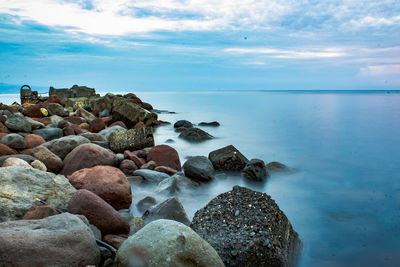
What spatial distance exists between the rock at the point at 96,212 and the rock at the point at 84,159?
258 cm

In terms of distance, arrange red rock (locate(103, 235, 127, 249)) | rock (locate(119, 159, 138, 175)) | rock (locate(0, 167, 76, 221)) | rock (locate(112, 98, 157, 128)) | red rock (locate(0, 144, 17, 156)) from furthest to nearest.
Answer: rock (locate(112, 98, 157, 128)) → rock (locate(119, 159, 138, 175)) → red rock (locate(0, 144, 17, 156)) → rock (locate(0, 167, 76, 221)) → red rock (locate(103, 235, 127, 249))

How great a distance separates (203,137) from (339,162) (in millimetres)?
5616

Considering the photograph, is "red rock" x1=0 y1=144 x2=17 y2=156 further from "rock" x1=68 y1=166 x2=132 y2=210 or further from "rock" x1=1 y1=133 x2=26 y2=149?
"rock" x1=68 y1=166 x2=132 y2=210

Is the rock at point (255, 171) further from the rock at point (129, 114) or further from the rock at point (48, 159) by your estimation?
the rock at point (129, 114)

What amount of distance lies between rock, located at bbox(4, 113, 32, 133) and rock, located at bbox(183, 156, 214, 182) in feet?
16.3

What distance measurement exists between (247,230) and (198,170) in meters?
3.73

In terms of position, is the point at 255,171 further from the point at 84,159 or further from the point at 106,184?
the point at 106,184

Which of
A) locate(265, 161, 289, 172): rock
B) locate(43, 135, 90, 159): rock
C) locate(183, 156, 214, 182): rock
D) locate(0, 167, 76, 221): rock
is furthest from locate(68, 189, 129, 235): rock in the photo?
locate(265, 161, 289, 172): rock

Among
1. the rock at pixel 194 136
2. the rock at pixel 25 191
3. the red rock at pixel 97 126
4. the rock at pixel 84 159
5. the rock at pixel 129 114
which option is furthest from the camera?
the rock at pixel 129 114

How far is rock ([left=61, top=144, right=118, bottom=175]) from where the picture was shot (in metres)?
6.44

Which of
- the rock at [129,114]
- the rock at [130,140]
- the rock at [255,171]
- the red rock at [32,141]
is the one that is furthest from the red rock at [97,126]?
the rock at [255,171]

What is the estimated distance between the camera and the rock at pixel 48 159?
6.48 m

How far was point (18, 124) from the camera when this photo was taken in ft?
30.8

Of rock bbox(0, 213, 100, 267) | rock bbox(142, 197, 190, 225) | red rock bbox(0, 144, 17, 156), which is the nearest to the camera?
rock bbox(0, 213, 100, 267)
